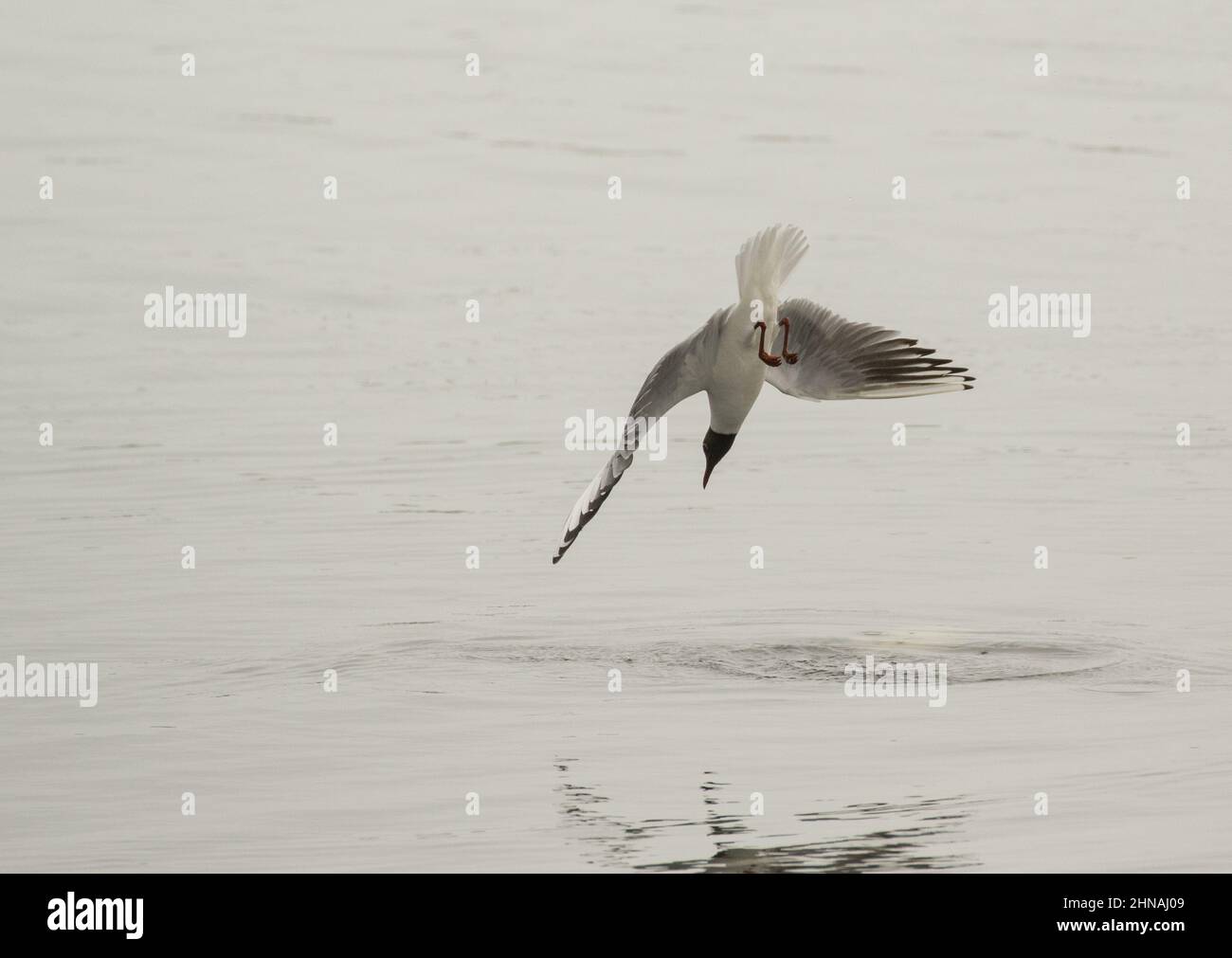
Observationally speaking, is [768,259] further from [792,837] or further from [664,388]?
[792,837]

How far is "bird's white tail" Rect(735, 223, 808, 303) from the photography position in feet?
37.2

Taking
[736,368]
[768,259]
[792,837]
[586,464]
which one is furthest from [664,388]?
[586,464]

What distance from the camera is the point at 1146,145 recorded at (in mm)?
29547

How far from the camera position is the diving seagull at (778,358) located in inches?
447

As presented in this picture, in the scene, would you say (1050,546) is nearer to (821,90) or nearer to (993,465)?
(993,465)

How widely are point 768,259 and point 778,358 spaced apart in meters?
0.52

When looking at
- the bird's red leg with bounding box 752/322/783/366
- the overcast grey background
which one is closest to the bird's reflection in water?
the overcast grey background

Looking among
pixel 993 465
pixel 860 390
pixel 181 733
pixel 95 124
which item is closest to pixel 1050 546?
pixel 993 465

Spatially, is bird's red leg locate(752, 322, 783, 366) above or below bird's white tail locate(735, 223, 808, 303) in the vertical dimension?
below

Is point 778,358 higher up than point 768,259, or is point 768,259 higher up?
point 768,259

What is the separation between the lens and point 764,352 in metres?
11.6

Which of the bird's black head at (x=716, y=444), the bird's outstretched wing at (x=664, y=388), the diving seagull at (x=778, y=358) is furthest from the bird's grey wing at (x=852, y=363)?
the bird's black head at (x=716, y=444)

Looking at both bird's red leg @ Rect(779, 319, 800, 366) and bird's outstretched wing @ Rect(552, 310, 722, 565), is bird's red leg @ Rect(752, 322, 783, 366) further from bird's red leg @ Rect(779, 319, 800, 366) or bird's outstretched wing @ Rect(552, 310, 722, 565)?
bird's outstretched wing @ Rect(552, 310, 722, 565)

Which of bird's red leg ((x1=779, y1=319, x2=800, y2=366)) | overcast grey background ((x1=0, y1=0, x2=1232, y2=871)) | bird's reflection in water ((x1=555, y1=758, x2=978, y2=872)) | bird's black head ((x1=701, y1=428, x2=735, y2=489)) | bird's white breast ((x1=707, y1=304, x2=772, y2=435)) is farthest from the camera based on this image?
bird's black head ((x1=701, y1=428, x2=735, y2=489))
